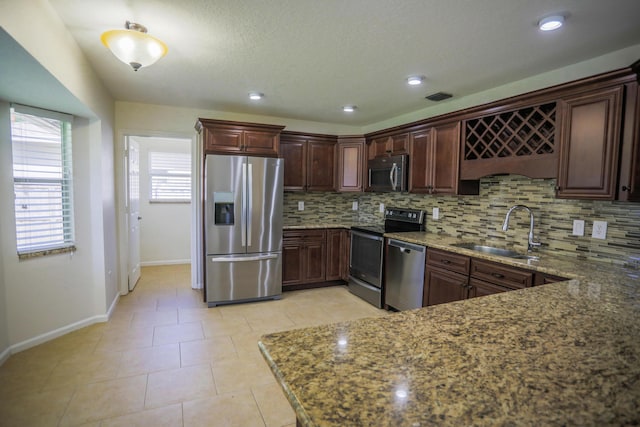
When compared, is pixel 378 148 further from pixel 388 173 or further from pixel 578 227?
pixel 578 227

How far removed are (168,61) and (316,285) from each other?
3233 mm

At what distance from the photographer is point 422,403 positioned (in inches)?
27.6

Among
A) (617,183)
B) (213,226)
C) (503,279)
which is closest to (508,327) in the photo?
(503,279)

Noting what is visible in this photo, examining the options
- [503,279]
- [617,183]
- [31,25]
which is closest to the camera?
[31,25]

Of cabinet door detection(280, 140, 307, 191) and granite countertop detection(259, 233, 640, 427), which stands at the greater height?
cabinet door detection(280, 140, 307, 191)

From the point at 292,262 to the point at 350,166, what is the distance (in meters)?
1.59

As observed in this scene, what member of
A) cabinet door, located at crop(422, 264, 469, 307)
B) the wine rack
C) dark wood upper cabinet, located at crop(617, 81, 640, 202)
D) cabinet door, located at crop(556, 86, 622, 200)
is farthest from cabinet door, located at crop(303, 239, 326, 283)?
dark wood upper cabinet, located at crop(617, 81, 640, 202)

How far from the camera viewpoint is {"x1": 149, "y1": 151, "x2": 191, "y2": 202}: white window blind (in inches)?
221

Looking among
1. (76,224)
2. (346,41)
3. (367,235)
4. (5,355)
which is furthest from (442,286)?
(5,355)

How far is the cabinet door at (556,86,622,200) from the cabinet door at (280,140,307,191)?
2950mm

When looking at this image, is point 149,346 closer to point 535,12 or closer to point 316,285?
point 316,285

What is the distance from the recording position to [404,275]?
135 inches

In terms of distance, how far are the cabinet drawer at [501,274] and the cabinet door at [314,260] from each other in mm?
2203

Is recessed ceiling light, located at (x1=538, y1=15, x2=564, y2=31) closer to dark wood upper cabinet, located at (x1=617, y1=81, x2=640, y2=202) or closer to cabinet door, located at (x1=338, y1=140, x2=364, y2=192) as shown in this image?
dark wood upper cabinet, located at (x1=617, y1=81, x2=640, y2=202)
